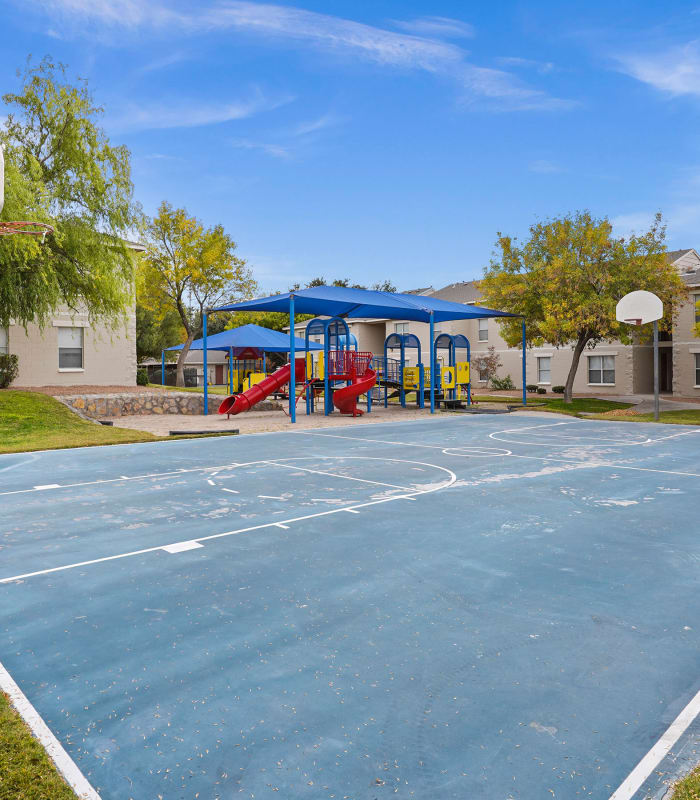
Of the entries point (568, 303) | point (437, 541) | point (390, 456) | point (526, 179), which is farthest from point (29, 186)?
point (526, 179)

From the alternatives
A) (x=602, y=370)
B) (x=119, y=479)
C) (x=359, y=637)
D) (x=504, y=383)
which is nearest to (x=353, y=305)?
(x=119, y=479)

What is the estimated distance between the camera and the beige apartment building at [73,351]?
24.6 meters

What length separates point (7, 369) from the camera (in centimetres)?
2383

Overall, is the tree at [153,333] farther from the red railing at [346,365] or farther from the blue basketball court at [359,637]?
the blue basketball court at [359,637]

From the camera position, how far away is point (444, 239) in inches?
1827

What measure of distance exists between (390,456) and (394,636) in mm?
8486

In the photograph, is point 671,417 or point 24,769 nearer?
point 24,769

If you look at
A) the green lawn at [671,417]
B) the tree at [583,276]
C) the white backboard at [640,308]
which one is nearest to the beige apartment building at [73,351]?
the tree at [583,276]

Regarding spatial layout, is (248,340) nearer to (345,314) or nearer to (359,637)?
(345,314)

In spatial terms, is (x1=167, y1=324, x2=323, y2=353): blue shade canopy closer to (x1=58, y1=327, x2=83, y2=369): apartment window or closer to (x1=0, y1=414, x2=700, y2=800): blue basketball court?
(x1=58, y1=327, x2=83, y2=369): apartment window

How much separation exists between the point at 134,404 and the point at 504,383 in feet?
82.3

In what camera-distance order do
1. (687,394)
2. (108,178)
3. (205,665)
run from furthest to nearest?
(687,394)
(108,178)
(205,665)

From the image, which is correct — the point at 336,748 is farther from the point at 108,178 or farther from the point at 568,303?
the point at 568,303

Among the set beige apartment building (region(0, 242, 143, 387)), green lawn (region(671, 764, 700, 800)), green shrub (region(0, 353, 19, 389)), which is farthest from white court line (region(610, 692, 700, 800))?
green shrub (region(0, 353, 19, 389))
